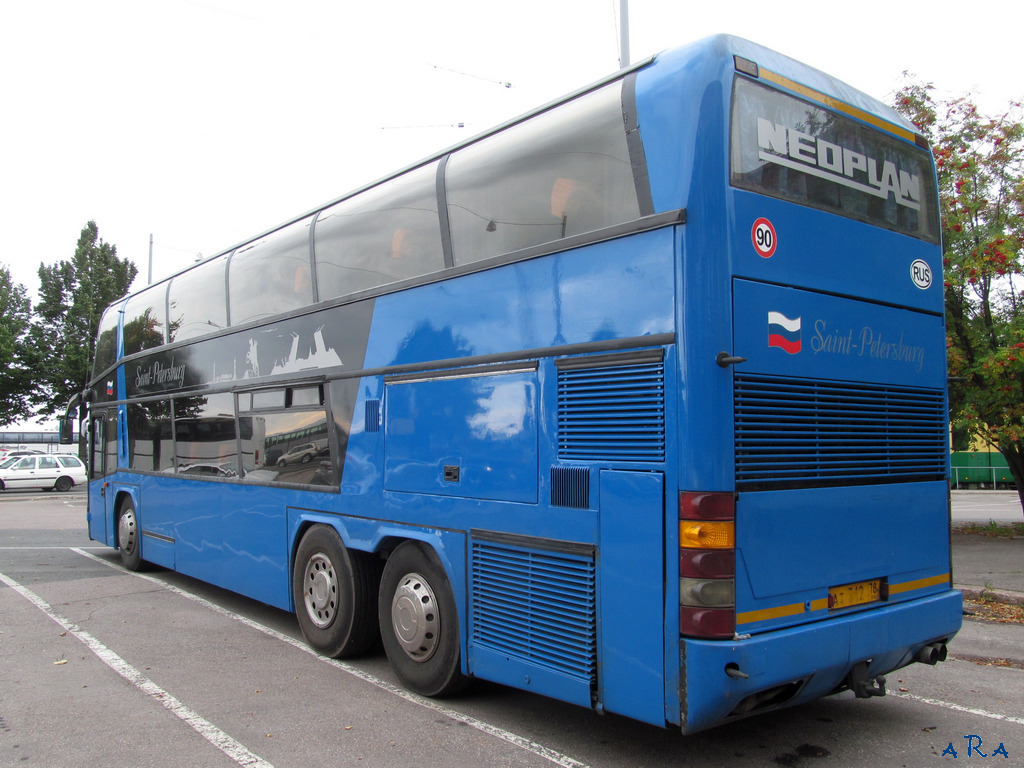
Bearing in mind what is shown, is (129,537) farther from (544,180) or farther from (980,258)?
(980,258)

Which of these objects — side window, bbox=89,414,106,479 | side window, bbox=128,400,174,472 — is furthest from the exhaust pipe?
side window, bbox=89,414,106,479

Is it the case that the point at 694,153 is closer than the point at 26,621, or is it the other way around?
the point at 694,153

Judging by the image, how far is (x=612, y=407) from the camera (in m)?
4.16

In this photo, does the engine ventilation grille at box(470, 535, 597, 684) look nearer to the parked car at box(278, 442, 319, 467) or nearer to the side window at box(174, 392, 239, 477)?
the parked car at box(278, 442, 319, 467)

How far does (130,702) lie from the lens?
5.40m

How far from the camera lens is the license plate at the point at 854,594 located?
13.9ft

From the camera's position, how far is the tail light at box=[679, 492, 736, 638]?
12.2 feet

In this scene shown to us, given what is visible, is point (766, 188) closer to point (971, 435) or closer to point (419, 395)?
point (419, 395)

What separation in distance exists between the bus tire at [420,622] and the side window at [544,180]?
215cm

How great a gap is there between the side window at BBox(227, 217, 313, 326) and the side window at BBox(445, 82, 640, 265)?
2.21 metres

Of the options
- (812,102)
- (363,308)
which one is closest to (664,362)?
(812,102)

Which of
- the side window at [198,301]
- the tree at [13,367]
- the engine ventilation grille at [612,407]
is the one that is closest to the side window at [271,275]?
the side window at [198,301]

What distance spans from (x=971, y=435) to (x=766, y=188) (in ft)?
35.6

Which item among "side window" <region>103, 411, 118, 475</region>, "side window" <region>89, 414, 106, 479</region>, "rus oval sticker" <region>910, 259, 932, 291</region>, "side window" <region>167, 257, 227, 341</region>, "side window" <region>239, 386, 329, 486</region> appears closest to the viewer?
"rus oval sticker" <region>910, 259, 932, 291</region>
